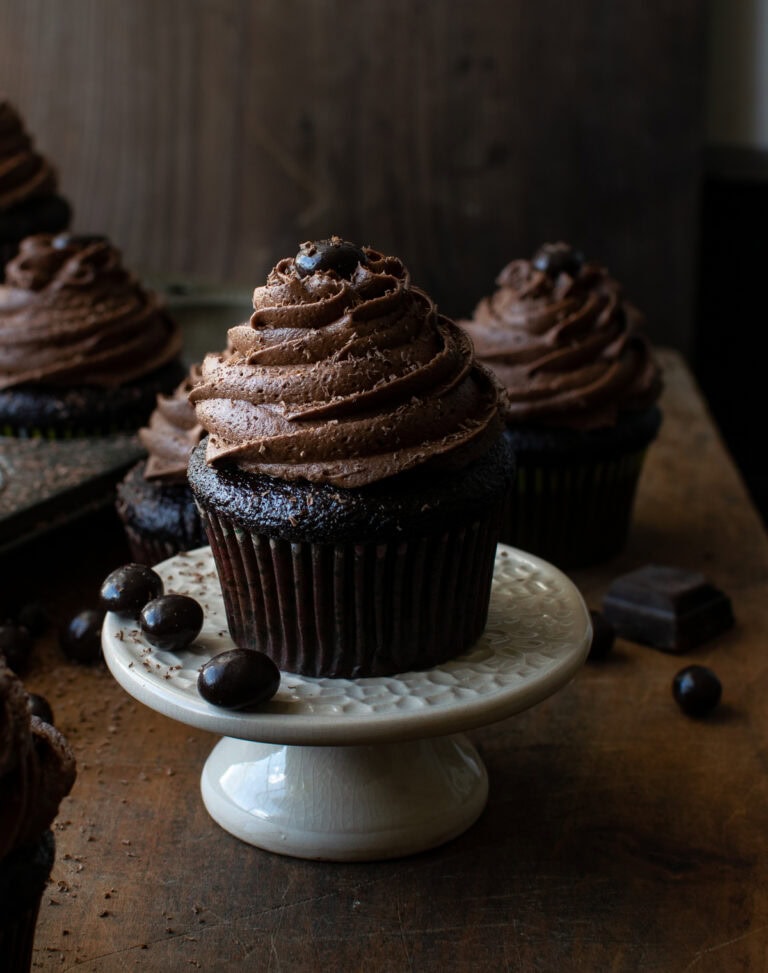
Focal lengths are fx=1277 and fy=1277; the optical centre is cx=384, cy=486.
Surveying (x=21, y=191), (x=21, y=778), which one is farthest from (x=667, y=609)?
(x=21, y=191)

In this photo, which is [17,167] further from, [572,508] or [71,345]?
[572,508]

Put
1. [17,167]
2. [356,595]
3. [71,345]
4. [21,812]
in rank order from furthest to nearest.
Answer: [17,167], [71,345], [356,595], [21,812]

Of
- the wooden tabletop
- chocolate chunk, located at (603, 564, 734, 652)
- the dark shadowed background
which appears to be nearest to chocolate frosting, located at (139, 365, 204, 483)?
the wooden tabletop

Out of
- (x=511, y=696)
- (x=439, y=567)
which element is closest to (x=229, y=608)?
(x=439, y=567)

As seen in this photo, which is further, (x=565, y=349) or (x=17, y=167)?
(x=17, y=167)

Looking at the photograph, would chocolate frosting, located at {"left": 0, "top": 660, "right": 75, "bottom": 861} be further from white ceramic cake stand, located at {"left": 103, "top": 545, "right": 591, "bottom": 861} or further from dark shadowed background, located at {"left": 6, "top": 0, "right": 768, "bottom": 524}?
dark shadowed background, located at {"left": 6, "top": 0, "right": 768, "bottom": 524}
